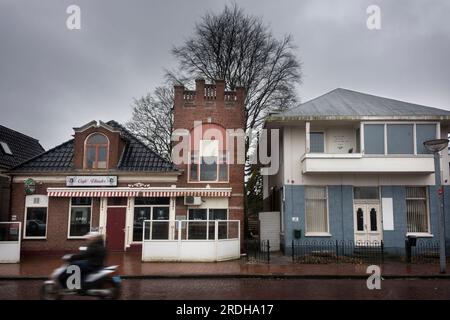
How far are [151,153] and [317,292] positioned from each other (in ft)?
43.2

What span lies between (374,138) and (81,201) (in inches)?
598

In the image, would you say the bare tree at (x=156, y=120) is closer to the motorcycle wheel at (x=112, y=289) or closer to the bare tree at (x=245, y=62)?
the bare tree at (x=245, y=62)

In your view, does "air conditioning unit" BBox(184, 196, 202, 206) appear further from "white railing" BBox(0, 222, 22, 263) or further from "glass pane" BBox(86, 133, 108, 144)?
"white railing" BBox(0, 222, 22, 263)

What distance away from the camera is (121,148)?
21.1m

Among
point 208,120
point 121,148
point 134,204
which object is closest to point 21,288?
point 134,204

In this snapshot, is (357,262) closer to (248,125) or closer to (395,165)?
(395,165)

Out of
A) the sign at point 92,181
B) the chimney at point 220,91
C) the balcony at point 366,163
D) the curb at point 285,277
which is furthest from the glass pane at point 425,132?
the sign at point 92,181

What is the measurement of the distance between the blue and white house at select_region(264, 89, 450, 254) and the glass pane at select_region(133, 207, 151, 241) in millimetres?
7149

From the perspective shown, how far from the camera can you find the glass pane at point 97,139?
20.5 m

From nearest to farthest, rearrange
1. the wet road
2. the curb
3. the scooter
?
the scooter → the wet road → the curb

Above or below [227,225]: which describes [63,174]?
above

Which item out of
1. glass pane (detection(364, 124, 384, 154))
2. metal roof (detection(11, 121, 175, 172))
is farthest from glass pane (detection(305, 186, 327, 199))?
metal roof (detection(11, 121, 175, 172))

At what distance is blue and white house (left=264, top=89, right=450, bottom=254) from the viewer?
60.3 ft

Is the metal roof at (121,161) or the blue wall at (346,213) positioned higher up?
the metal roof at (121,161)
